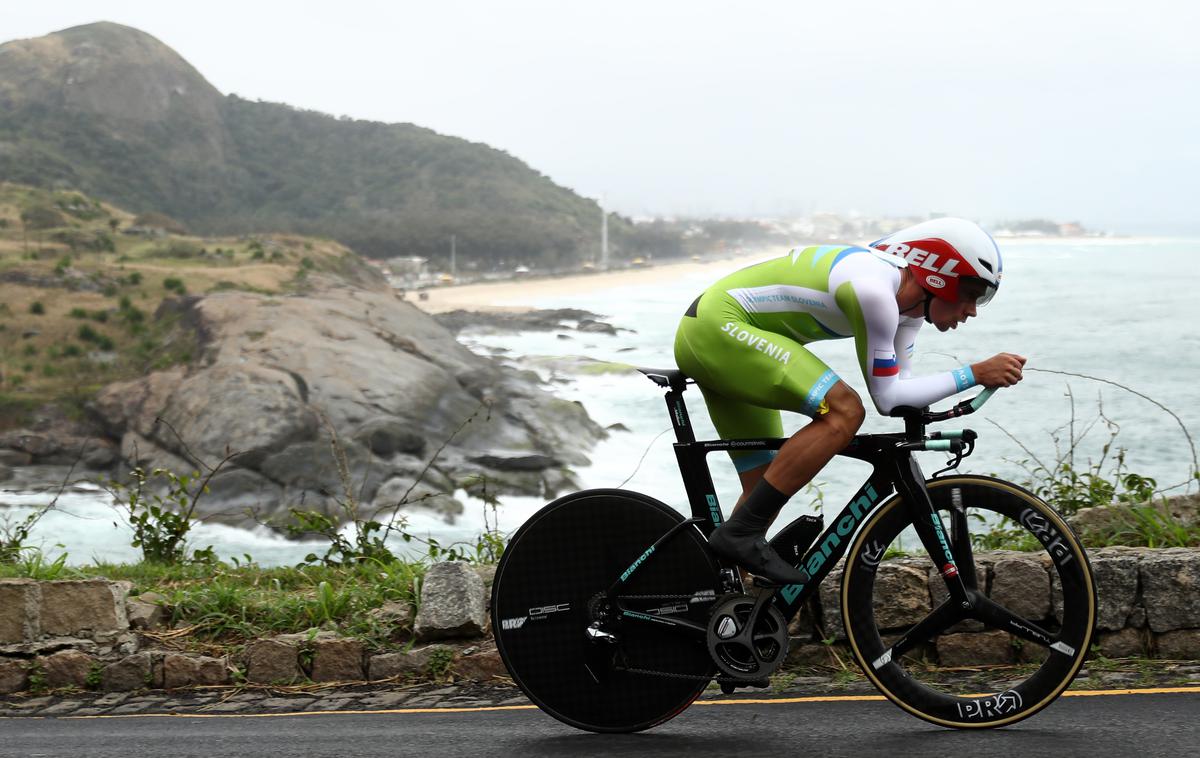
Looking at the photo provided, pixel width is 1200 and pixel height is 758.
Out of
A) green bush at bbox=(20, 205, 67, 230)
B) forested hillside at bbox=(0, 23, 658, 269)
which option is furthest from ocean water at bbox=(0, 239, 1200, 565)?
green bush at bbox=(20, 205, 67, 230)

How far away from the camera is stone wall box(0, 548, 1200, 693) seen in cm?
477

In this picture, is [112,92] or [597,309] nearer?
[597,309]

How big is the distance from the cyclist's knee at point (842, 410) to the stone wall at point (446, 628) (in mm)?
1380

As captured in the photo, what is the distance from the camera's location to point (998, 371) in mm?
3574

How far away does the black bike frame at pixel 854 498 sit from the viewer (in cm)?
387

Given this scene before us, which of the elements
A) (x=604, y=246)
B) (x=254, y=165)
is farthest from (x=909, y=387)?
(x=254, y=165)

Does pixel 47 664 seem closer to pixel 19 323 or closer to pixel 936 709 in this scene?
pixel 936 709

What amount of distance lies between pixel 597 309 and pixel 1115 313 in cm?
4545

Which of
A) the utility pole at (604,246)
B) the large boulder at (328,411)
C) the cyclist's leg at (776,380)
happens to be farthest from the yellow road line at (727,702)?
the utility pole at (604,246)

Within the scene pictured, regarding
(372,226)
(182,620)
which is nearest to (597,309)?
(372,226)

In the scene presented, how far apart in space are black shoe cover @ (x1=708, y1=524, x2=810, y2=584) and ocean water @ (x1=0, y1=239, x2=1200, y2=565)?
217 cm

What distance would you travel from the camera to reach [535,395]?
161 ft

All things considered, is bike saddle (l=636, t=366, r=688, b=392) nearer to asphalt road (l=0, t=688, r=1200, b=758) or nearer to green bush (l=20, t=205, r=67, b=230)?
asphalt road (l=0, t=688, r=1200, b=758)

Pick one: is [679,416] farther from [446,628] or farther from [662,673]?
[446,628]
